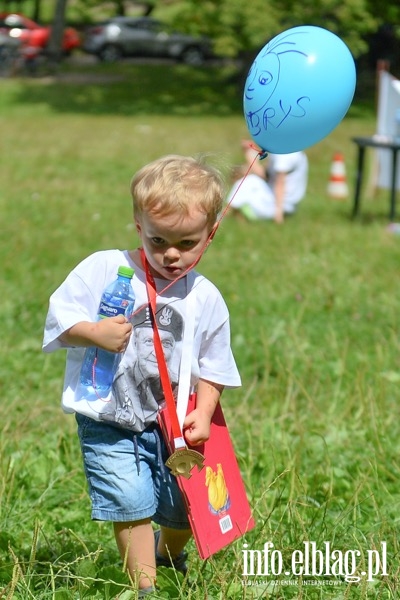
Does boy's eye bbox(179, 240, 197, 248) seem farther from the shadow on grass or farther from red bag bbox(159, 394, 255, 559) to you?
the shadow on grass

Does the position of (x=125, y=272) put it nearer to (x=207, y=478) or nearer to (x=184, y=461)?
(x=184, y=461)

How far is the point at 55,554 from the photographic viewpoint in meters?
3.52

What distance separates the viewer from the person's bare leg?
3401 millimetres

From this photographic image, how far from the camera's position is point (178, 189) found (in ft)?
9.86

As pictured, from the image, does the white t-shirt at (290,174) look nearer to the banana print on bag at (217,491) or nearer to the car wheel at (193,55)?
the banana print on bag at (217,491)

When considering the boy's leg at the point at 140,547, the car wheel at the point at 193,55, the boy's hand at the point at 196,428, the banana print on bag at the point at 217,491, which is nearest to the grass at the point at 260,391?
the boy's leg at the point at 140,547

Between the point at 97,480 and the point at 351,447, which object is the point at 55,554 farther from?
the point at 351,447

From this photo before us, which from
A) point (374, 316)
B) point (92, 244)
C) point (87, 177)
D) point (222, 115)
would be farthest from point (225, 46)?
point (374, 316)

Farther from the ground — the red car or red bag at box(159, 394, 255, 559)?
red bag at box(159, 394, 255, 559)

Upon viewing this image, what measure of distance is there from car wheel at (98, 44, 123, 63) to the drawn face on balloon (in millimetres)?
40366

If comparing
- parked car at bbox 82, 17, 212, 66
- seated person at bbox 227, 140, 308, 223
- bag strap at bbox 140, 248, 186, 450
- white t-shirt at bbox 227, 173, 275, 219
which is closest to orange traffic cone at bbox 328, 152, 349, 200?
seated person at bbox 227, 140, 308, 223

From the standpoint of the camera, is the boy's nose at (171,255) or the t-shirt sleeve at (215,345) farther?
the t-shirt sleeve at (215,345)

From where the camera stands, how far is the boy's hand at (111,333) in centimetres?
290

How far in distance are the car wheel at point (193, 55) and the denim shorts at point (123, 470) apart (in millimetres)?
39028
